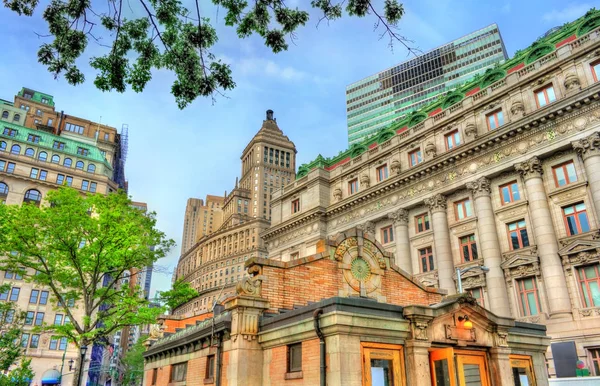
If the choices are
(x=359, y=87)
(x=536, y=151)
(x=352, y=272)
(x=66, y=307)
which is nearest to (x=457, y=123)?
(x=536, y=151)

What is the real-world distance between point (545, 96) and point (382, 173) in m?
16.4

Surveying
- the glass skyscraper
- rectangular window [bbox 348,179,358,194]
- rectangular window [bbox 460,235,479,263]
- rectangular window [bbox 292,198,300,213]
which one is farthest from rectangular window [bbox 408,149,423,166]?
the glass skyscraper

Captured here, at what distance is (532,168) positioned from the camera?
31500 millimetres

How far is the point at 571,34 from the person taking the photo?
34500 millimetres

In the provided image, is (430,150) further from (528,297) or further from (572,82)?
(528,297)

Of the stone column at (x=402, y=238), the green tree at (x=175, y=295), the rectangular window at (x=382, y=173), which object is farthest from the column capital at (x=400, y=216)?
the green tree at (x=175, y=295)

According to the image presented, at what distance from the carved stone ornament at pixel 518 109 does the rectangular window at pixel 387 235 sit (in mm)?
15064

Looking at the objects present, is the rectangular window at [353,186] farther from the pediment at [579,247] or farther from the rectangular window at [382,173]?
the pediment at [579,247]

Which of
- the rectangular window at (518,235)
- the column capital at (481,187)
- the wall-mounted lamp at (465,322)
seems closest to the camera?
the wall-mounted lamp at (465,322)

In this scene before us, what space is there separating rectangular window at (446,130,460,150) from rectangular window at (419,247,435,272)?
9342 millimetres

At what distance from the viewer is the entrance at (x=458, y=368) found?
11984 millimetres

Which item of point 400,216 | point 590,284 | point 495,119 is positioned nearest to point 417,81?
point 400,216

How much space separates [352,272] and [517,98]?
26.1 meters

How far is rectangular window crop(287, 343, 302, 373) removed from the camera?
12.0m
